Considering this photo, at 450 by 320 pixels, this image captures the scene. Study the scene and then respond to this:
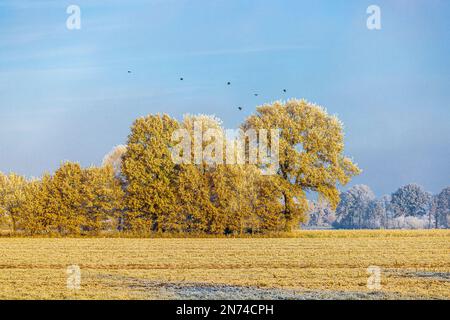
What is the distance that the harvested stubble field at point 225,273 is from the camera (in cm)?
1928

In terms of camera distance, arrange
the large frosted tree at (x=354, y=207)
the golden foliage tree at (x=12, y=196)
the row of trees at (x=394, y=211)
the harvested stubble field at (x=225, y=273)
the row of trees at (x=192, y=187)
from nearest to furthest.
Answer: the harvested stubble field at (x=225, y=273) → the row of trees at (x=192, y=187) → the golden foliage tree at (x=12, y=196) → the row of trees at (x=394, y=211) → the large frosted tree at (x=354, y=207)

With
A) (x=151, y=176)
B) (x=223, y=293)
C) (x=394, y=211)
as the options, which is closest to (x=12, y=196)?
(x=151, y=176)

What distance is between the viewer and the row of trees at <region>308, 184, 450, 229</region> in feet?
445

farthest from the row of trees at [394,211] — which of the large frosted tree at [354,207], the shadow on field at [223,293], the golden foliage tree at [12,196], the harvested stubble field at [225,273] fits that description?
the shadow on field at [223,293]

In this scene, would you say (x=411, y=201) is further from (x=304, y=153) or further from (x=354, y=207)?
(x=304, y=153)

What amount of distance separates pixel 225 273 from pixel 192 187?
32.5 meters

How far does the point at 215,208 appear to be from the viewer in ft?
183

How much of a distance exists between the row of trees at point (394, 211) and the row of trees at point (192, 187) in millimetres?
73746

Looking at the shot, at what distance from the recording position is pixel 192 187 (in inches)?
2239

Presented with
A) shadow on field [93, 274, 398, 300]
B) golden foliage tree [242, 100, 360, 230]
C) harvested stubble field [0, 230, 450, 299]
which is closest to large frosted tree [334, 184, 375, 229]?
golden foliage tree [242, 100, 360, 230]

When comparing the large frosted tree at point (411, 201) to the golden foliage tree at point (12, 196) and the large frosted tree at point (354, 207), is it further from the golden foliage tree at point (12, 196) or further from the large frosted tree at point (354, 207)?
the golden foliage tree at point (12, 196)

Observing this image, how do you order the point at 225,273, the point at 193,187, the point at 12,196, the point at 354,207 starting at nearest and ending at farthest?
1. the point at 225,273
2. the point at 193,187
3. the point at 12,196
4. the point at 354,207

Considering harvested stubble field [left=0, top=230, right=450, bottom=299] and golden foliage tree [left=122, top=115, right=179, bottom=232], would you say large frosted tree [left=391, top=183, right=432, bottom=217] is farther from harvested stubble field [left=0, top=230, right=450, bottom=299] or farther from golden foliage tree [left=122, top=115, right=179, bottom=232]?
harvested stubble field [left=0, top=230, right=450, bottom=299]
